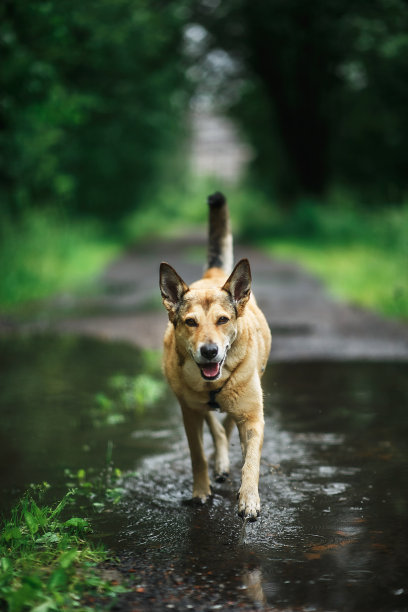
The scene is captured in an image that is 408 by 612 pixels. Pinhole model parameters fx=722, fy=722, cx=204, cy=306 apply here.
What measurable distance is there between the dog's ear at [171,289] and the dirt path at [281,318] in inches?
170

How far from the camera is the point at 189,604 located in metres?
3.21

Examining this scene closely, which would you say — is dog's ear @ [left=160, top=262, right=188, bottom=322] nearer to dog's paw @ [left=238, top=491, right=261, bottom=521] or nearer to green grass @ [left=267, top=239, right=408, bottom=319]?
dog's paw @ [left=238, top=491, right=261, bottom=521]

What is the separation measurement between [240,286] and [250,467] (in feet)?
3.55

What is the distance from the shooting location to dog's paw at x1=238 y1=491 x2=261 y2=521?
3947 millimetres

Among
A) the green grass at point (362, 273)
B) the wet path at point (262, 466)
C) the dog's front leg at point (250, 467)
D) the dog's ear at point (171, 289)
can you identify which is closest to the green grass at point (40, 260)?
the wet path at point (262, 466)

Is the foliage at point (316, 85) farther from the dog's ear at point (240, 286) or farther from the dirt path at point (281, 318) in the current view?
the dog's ear at point (240, 286)

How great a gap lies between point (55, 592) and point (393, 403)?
13.9ft

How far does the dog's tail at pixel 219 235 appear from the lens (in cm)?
577

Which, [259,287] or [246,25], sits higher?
[246,25]

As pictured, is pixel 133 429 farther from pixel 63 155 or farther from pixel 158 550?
pixel 63 155

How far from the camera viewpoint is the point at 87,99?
58.4ft

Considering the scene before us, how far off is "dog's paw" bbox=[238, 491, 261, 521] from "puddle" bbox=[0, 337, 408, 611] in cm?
13

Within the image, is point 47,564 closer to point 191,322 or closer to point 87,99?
point 191,322

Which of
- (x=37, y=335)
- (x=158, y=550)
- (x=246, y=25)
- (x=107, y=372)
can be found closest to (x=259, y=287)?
(x=37, y=335)
